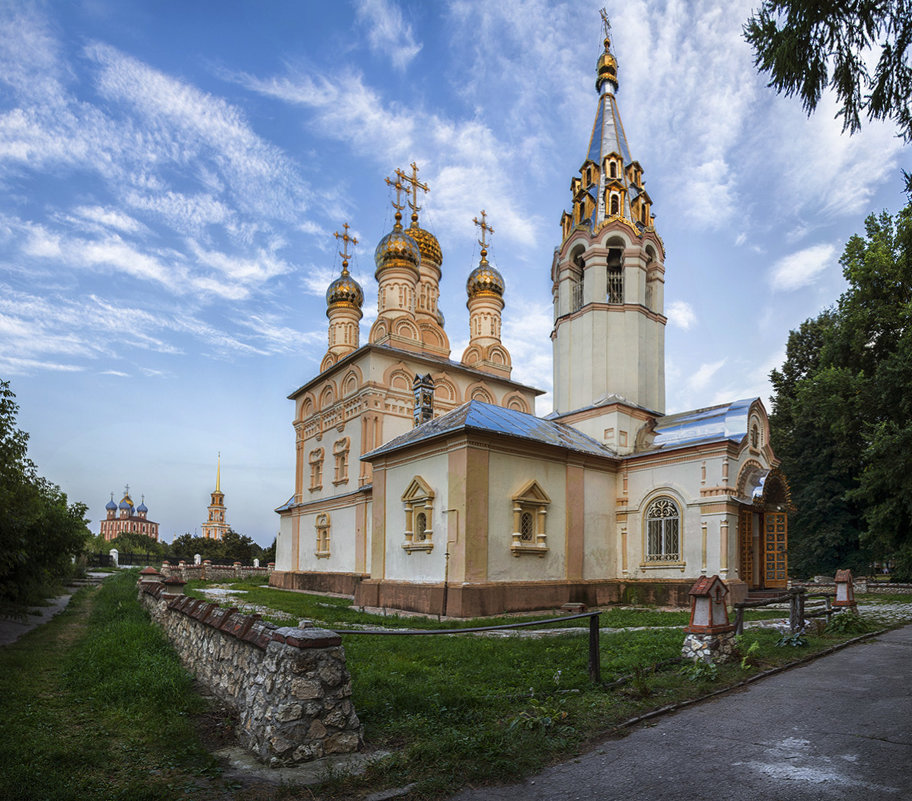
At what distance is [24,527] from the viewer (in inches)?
439

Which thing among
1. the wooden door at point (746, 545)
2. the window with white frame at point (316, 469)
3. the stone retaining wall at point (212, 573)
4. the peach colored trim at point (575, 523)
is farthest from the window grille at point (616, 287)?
the stone retaining wall at point (212, 573)

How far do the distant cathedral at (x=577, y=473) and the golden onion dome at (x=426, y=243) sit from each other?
7155 mm

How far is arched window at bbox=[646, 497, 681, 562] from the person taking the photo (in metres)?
15.8

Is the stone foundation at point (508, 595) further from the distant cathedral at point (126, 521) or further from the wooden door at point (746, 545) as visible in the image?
the distant cathedral at point (126, 521)

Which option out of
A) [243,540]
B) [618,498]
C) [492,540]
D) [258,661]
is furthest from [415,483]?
[243,540]

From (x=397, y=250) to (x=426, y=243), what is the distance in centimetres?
377

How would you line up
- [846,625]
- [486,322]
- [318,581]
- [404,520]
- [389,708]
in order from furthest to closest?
[486,322], [318,581], [404,520], [846,625], [389,708]

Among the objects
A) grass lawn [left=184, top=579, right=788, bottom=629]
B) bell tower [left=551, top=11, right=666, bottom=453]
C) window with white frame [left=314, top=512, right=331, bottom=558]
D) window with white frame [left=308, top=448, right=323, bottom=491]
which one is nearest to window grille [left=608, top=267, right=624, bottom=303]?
bell tower [left=551, top=11, right=666, bottom=453]

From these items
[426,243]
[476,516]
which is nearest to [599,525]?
[476,516]

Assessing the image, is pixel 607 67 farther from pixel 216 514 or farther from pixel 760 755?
pixel 216 514

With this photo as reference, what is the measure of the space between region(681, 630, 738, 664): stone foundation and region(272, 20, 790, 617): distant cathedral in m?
6.26

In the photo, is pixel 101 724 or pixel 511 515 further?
pixel 511 515

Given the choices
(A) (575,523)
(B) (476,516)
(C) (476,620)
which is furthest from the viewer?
(A) (575,523)

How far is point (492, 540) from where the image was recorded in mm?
13977
